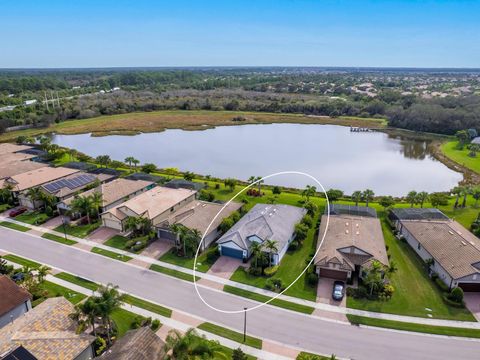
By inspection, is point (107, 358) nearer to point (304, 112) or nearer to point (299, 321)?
point (299, 321)

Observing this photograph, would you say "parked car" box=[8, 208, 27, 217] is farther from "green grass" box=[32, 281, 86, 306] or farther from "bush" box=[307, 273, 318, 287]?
"bush" box=[307, 273, 318, 287]

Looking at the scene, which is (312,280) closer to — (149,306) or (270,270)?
(270,270)

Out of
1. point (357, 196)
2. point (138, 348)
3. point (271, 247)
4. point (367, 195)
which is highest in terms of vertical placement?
point (138, 348)

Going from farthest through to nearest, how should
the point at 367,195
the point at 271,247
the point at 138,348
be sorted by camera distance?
the point at 367,195 → the point at 271,247 → the point at 138,348

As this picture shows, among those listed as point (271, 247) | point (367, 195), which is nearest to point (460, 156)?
point (367, 195)

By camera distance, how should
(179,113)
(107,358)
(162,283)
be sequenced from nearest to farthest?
(107,358) → (162,283) → (179,113)

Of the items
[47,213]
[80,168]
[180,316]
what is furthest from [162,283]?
[80,168]

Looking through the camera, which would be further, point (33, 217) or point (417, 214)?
point (33, 217)
